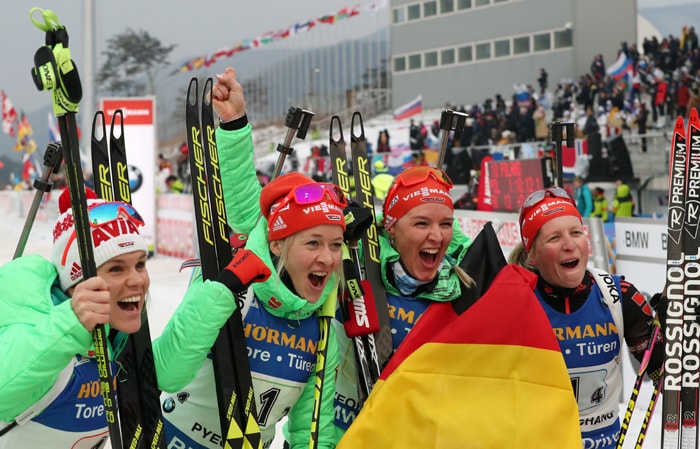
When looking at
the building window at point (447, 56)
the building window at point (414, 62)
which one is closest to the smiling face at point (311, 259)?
the building window at point (447, 56)

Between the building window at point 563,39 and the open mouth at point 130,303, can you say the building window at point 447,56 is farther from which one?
the open mouth at point 130,303

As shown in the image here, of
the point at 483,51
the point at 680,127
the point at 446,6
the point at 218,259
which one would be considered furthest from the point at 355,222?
the point at 446,6

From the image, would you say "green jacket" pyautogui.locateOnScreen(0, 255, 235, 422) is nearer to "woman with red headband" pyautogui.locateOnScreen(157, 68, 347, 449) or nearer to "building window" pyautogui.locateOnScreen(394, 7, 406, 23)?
"woman with red headband" pyautogui.locateOnScreen(157, 68, 347, 449)

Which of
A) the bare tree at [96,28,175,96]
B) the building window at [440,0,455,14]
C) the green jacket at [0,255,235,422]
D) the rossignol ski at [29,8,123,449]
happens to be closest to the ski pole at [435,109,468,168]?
the green jacket at [0,255,235,422]

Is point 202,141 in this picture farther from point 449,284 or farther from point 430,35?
point 430,35

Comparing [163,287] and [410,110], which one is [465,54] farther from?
[163,287]

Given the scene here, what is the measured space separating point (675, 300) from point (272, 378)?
5.37 feet

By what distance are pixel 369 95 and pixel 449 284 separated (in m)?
45.9

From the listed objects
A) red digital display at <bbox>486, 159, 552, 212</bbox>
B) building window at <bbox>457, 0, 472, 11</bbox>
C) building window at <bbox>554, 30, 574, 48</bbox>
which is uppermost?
building window at <bbox>457, 0, 472, 11</bbox>

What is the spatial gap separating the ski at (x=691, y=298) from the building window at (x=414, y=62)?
42.4 m

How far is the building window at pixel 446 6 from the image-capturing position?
44.5m

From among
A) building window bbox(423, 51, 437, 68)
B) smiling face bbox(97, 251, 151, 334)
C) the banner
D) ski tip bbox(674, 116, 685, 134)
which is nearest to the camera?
smiling face bbox(97, 251, 151, 334)

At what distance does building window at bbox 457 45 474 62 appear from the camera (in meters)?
42.8

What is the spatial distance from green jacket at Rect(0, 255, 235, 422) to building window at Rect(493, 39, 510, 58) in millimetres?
39862
